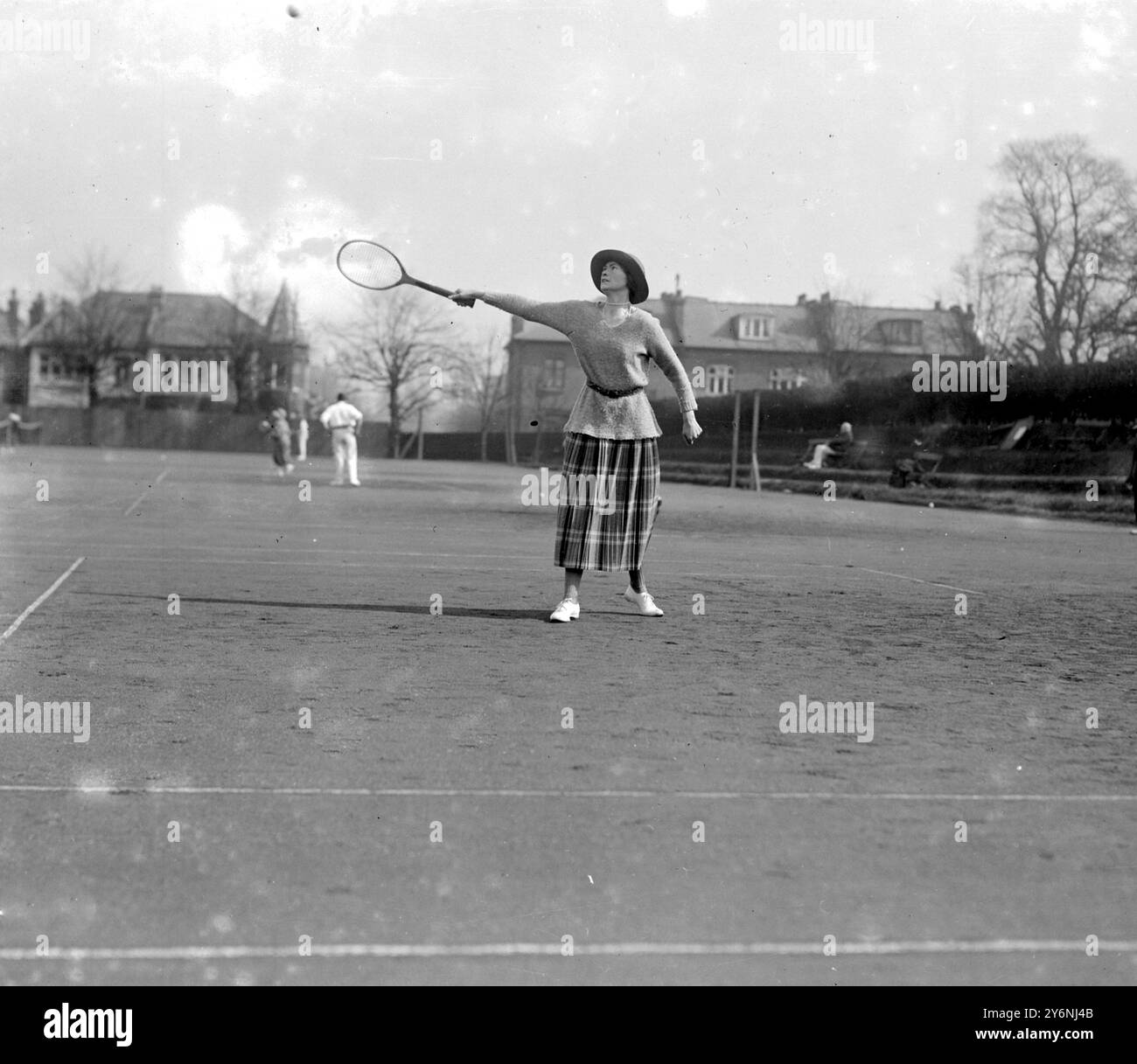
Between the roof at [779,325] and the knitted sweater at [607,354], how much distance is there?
2378 inches

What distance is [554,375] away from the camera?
321ft

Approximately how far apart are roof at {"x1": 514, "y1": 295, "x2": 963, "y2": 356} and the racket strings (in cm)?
5915

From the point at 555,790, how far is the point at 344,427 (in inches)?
1086

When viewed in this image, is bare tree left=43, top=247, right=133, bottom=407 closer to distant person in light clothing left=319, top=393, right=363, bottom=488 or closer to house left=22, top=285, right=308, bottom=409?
house left=22, top=285, right=308, bottom=409

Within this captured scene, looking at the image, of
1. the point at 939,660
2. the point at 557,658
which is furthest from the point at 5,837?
the point at 939,660

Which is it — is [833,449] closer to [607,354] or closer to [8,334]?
[607,354]

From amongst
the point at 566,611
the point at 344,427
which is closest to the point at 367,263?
the point at 566,611

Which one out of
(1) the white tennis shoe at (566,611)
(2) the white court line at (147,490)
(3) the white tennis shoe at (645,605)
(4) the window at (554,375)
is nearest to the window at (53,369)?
(4) the window at (554,375)

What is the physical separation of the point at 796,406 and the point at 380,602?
38707 mm

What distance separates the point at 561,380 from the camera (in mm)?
97375

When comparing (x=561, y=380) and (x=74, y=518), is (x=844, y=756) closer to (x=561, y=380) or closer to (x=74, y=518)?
(x=74, y=518)

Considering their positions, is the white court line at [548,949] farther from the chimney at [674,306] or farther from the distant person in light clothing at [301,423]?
the chimney at [674,306]

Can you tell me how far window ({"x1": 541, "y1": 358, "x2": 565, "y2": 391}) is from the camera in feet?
310
